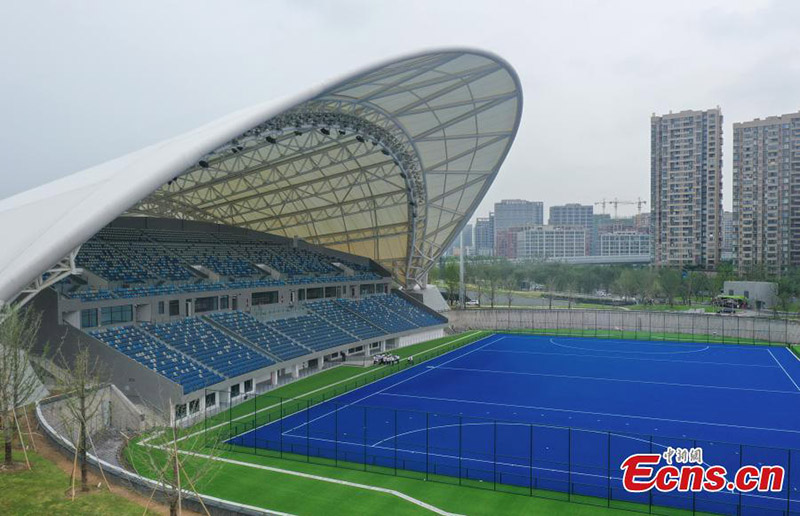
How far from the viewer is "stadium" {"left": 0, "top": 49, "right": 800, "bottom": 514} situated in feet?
69.8

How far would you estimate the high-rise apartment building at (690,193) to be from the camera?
118812 mm

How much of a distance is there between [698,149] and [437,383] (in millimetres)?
107084

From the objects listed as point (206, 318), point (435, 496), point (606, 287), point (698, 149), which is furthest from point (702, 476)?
point (698, 149)

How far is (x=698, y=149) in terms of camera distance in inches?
4803

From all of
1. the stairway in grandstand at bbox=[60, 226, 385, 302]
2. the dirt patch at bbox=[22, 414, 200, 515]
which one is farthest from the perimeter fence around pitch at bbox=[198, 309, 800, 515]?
the stairway in grandstand at bbox=[60, 226, 385, 302]

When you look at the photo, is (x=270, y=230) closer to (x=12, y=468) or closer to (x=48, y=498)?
(x=12, y=468)

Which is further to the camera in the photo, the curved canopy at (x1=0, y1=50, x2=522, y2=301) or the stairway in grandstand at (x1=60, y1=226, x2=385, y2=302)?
the stairway in grandstand at (x1=60, y1=226, x2=385, y2=302)

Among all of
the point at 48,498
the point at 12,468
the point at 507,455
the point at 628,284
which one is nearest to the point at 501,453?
the point at 507,455

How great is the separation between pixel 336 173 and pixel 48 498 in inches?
1533

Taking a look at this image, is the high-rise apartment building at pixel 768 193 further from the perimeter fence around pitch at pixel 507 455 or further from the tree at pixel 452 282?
the perimeter fence around pitch at pixel 507 455

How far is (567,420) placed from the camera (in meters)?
29.5

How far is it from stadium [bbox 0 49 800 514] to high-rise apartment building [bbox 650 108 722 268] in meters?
63.8

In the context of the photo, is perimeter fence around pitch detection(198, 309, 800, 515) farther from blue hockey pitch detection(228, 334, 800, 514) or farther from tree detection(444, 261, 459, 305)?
tree detection(444, 261, 459, 305)

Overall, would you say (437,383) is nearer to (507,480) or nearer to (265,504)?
(507,480)
